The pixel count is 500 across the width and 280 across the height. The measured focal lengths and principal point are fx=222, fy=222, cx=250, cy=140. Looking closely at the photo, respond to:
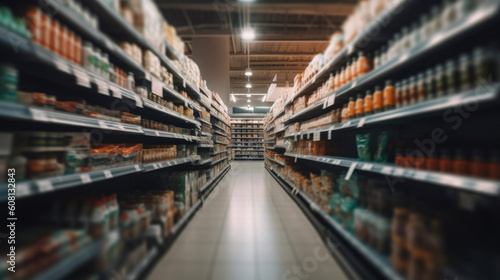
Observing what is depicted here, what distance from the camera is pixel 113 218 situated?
151 centimetres

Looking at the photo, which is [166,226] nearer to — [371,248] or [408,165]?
[371,248]

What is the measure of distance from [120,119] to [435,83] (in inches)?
83.8

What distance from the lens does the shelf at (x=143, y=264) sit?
4.70 ft

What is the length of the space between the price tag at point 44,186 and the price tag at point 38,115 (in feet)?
0.95

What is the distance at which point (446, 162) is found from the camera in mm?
1096

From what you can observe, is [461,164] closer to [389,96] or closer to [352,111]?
[389,96]

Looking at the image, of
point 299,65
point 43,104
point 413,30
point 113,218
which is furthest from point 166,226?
point 299,65

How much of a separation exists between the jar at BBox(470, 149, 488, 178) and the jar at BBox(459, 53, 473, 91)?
28 centimetres

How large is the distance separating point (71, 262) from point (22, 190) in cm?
44

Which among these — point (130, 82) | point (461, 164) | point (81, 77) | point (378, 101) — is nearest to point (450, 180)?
point (461, 164)

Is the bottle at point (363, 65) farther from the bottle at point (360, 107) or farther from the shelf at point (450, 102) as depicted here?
the shelf at point (450, 102)

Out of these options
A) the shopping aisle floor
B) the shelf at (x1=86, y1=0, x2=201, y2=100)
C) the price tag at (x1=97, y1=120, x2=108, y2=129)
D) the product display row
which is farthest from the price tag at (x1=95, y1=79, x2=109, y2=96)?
the product display row

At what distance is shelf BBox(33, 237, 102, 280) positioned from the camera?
99cm

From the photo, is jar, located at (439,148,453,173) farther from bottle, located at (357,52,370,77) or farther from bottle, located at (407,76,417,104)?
bottle, located at (357,52,370,77)
